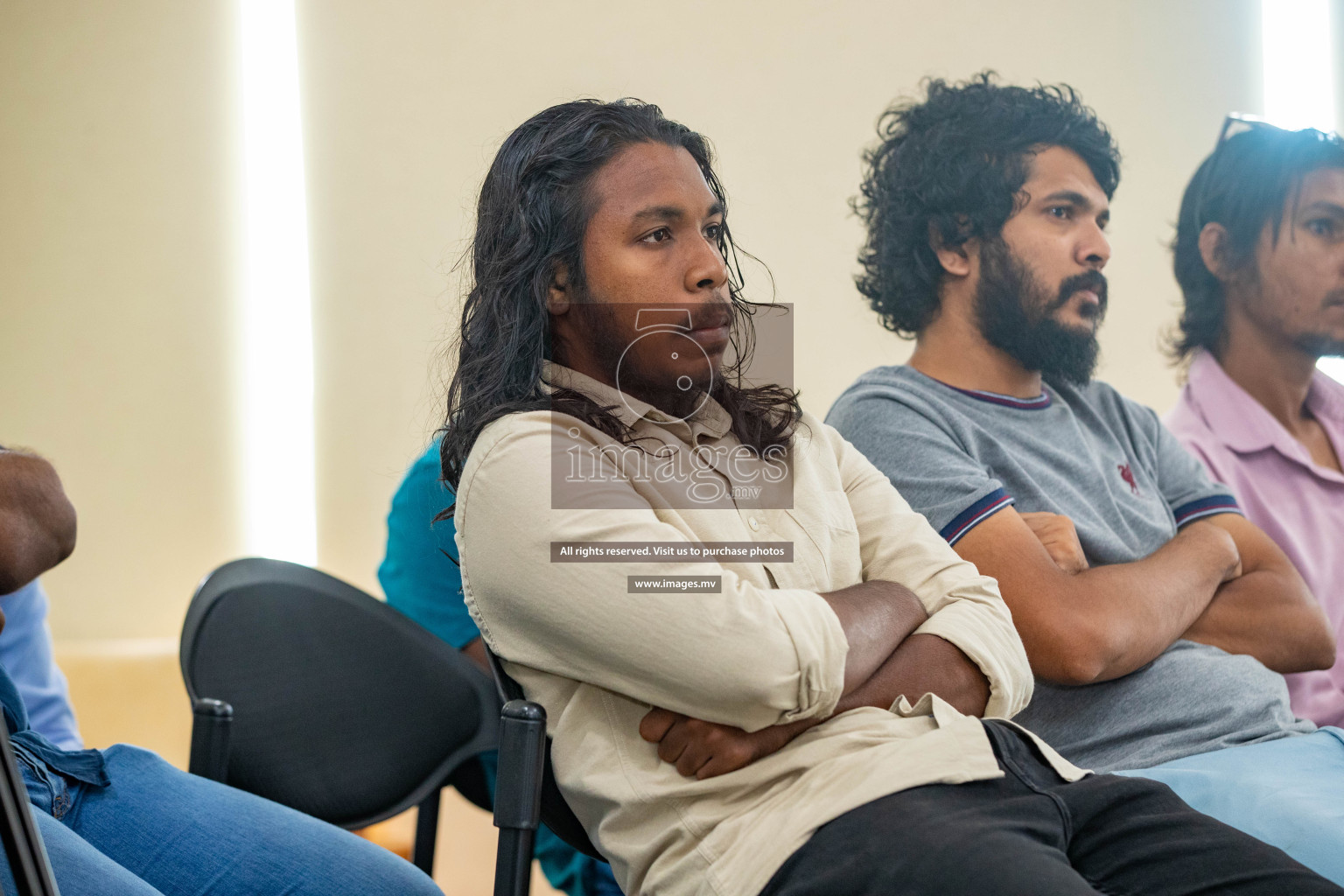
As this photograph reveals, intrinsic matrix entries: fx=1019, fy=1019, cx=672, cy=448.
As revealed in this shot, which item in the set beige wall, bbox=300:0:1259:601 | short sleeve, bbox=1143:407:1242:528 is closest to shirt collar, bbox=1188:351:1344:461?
short sleeve, bbox=1143:407:1242:528

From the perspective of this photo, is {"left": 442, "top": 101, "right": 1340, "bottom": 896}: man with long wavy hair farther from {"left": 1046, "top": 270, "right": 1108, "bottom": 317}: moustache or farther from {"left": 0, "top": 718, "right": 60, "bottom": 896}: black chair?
{"left": 1046, "top": 270, "right": 1108, "bottom": 317}: moustache

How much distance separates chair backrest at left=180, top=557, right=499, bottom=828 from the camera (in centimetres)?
144

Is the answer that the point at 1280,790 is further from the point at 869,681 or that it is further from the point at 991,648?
the point at 869,681

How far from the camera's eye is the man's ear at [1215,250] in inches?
81.0

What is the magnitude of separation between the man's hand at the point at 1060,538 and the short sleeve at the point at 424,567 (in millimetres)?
870

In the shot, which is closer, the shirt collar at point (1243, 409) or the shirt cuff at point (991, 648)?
the shirt cuff at point (991, 648)

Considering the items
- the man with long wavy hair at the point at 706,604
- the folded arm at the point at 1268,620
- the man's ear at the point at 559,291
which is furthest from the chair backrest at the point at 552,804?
the folded arm at the point at 1268,620

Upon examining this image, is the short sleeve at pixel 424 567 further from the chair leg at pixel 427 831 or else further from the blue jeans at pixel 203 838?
the blue jeans at pixel 203 838

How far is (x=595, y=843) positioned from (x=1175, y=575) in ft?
2.74

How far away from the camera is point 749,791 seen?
3.06ft

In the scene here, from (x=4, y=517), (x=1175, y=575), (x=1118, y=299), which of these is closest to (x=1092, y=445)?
(x=1175, y=575)

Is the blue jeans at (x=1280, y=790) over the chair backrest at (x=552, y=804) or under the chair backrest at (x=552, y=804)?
under

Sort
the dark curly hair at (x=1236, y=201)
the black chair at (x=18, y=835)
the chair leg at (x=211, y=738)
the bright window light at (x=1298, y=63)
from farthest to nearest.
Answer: the bright window light at (x=1298, y=63) → the dark curly hair at (x=1236, y=201) → the chair leg at (x=211, y=738) → the black chair at (x=18, y=835)

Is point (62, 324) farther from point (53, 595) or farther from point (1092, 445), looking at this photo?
point (1092, 445)
